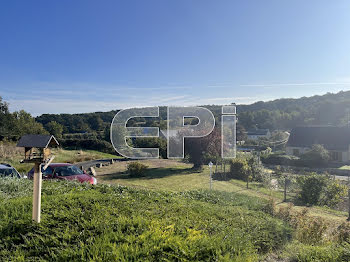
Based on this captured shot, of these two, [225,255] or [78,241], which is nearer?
[225,255]

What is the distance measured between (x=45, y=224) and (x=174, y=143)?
15.9 metres

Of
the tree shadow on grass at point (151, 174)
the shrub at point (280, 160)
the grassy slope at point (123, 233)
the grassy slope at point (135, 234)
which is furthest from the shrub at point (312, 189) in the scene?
the shrub at point (280, 160)

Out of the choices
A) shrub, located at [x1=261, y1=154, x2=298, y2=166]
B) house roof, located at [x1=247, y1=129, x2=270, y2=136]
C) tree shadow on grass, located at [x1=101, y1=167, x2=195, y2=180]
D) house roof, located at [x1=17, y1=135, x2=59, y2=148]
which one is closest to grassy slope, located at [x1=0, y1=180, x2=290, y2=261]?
house roof, located at [x1=17, y1=135, x2=59, y2=148]

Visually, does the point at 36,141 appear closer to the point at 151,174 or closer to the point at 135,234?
the point at 135,234

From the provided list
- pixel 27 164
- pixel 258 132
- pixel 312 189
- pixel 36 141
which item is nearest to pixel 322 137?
pixel 258 132

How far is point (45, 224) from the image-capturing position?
10.4 ft

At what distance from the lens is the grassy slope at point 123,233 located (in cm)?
245

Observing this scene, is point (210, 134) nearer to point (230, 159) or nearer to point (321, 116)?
point (230, 159)

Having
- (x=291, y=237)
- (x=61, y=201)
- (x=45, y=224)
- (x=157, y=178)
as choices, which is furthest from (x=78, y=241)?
(x=157, y=178)

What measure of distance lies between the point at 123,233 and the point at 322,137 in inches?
1531

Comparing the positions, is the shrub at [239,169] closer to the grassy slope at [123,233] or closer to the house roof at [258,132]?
the grassy slope at [123,233]

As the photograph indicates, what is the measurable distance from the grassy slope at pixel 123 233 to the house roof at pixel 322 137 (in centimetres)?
3367

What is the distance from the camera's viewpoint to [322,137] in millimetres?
34562

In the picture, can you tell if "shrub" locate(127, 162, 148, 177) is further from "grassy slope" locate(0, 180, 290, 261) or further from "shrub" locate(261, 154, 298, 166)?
"shrub" locate(261, 154, 298, 166)
